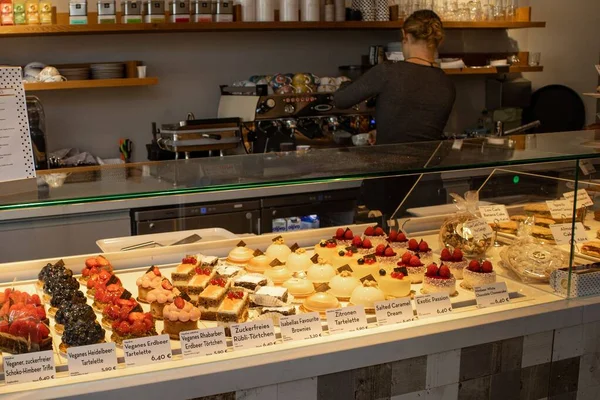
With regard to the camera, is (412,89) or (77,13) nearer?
(412,89)

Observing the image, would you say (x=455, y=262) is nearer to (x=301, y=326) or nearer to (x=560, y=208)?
(x=560, y=208)

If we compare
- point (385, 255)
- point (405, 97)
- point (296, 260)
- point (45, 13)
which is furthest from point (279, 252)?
point (45, 13)

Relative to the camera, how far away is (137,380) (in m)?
2.04

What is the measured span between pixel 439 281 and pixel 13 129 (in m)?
1.46

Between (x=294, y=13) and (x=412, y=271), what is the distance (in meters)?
3.43

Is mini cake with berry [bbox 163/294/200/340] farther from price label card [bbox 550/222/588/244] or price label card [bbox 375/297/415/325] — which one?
price label card [bbox 550/222/588/244]

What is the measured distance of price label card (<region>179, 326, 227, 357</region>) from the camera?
2.18 m

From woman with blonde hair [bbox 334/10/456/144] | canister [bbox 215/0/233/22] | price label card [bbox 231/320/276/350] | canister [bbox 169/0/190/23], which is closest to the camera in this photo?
price label card [bbox 231/320/276/350]

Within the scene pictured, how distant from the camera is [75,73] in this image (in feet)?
17.1

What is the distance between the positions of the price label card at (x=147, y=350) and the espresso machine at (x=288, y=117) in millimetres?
3381

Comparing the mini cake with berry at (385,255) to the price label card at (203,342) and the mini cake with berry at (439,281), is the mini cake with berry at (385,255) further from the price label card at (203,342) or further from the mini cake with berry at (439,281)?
the price label card at (203,342)

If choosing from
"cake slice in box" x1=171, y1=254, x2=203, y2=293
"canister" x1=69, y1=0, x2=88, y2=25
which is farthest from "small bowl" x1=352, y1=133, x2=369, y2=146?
"cake slice in box" x1=171, y1=254, x2=203, y2=293

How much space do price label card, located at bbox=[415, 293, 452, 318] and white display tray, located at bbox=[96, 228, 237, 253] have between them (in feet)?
3.15

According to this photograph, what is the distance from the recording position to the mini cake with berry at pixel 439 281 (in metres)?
2.68
